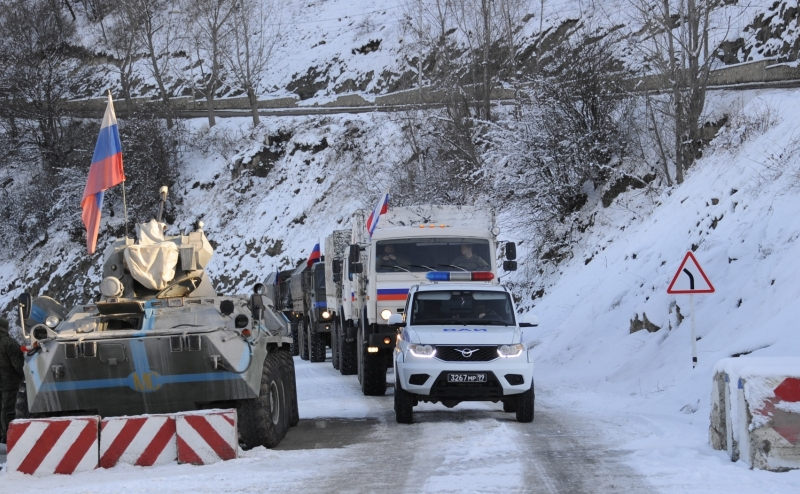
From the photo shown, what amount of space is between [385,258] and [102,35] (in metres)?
66.2

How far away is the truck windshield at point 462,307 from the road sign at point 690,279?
2515 mm

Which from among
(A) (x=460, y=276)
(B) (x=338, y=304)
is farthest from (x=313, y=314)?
(A) (x=460, y=276)

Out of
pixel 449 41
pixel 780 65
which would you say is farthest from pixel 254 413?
pixel 449 41

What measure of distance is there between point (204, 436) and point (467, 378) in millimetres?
3967

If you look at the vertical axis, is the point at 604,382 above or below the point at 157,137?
below

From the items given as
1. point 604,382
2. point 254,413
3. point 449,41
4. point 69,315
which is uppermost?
point 449,41

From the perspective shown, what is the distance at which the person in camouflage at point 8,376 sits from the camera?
40.3 ft

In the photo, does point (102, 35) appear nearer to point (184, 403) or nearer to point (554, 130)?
point (554, 130)

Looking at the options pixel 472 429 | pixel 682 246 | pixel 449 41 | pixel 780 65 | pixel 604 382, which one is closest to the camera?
pixel 472 429

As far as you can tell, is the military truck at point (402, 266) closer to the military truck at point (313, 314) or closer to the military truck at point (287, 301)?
the military truck at point (313, 314)

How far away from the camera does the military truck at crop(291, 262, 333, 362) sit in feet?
92.9

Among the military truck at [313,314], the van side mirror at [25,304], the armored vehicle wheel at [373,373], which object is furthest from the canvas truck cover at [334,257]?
the van side mirror at [25,304]

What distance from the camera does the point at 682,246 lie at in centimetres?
2092

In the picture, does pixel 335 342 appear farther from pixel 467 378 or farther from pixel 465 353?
pixel 467 378
